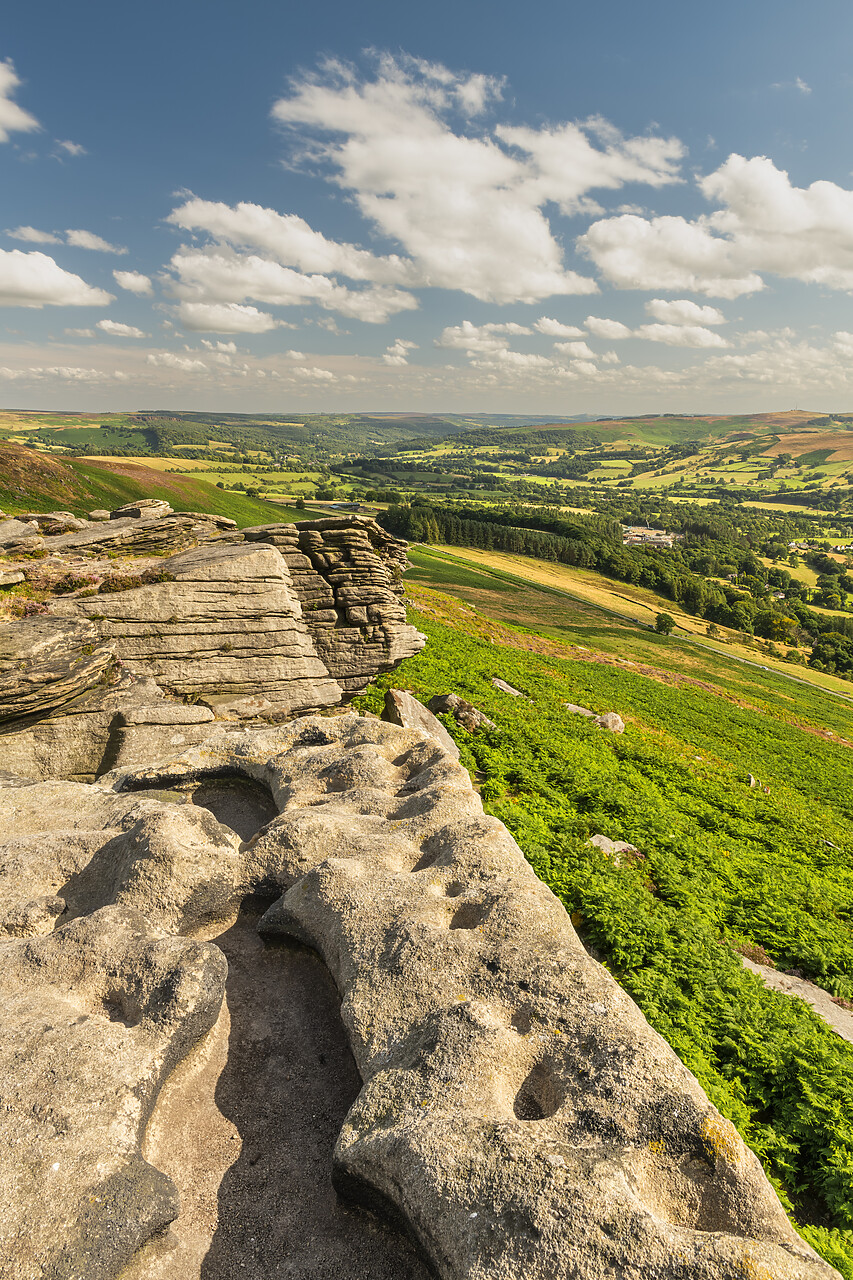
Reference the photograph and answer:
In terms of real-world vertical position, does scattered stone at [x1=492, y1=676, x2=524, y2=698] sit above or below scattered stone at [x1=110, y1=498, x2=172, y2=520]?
below

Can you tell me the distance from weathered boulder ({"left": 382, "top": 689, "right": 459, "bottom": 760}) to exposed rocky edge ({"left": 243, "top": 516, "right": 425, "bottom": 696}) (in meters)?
4.55

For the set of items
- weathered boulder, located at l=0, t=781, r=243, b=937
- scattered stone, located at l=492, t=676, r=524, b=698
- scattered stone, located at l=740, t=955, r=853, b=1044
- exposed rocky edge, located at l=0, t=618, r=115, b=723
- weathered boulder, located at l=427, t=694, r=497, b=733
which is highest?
exposed rocky edge, located at l=0, t=618, r=115, b=723

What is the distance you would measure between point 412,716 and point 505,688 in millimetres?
13476

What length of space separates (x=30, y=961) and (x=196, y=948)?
2736mm

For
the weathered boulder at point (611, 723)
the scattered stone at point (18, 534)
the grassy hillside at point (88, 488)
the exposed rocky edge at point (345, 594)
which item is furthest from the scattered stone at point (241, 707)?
the grassy hillside at point (88, 488)

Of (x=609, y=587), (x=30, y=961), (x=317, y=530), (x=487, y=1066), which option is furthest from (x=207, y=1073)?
(x=609, y=587)

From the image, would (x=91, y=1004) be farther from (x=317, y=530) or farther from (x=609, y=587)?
(x=609, y=587)

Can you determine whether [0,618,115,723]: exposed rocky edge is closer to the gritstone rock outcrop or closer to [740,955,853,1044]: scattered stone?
the gritstone rock outcrop

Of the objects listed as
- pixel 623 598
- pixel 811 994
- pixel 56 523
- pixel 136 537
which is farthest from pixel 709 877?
pixel 623 598

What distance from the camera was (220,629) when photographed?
78.0 feet

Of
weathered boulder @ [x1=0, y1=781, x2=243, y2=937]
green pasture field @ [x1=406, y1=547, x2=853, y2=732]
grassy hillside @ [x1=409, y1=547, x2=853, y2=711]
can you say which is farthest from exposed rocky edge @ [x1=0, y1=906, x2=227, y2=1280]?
grassy hillside @ [x1=409, y1=547, x2=853, y2=711]

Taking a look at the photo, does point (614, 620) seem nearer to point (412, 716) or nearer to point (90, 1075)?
point (412, 716)

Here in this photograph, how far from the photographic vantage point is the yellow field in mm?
103544

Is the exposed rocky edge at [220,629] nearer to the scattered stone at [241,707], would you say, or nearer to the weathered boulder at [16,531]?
the scattered stone at [241,707]
